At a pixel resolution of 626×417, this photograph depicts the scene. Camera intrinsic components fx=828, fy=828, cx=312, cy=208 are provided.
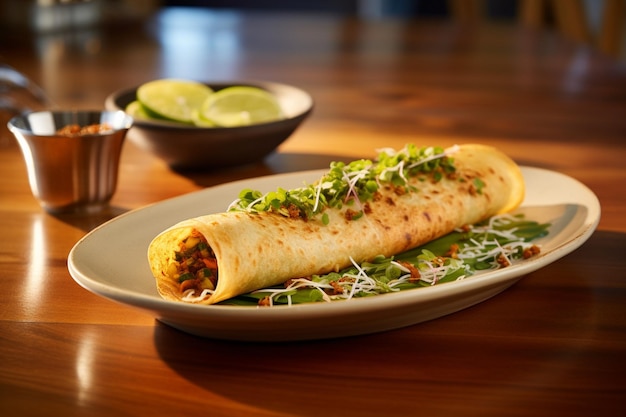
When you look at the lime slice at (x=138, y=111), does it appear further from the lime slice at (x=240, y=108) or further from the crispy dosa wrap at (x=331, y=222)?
the crispy dosa wrap at (x=331, y=222)

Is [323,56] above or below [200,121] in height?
below

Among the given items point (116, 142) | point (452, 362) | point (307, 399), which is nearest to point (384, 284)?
point (452, 362)

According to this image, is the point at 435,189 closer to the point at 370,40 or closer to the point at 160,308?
the point at 160,308

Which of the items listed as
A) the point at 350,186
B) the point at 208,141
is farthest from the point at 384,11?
the point at 350,186

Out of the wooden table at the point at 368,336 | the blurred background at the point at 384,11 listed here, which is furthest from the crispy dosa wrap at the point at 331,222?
the blurred background at the point at 384,11

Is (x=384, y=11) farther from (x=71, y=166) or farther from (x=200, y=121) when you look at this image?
(x=71, y=166)

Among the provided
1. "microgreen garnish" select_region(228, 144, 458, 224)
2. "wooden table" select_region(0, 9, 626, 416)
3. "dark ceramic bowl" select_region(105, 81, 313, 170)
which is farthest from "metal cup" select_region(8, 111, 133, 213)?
"microgreen garnish" select_region(228, 144, 458, 224)
